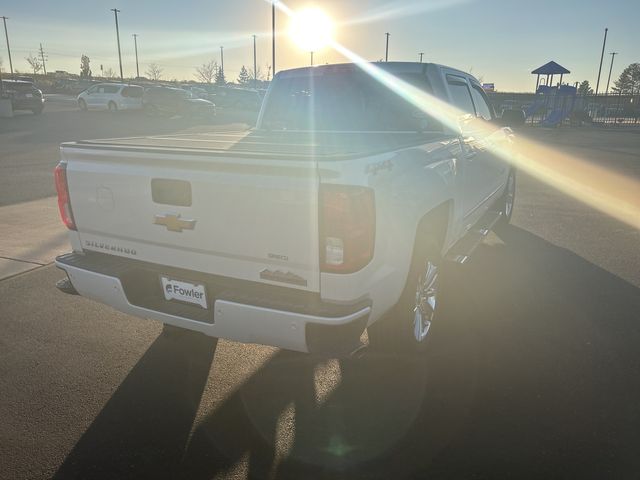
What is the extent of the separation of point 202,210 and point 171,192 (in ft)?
0.79

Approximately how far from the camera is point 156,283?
3.05 metres

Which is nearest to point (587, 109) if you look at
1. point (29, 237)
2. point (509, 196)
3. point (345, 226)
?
point (509, 196)

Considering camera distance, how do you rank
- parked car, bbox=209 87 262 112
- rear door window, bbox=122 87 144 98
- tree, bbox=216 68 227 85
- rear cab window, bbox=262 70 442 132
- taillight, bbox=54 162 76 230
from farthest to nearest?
1. tree, bbox=216 68 227 85
2. parked car, bbox=209 87 262 112
3. rear door window, bbox=122 87 144 98
4. rear cab window, bbox=262 70 442 132
5. taillight, bbox=54 162 76 230

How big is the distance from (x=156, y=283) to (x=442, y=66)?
11.0ft

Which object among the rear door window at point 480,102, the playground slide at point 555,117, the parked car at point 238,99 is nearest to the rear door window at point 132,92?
the parked car at point 238,99

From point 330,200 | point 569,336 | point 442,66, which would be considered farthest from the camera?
point 442,66

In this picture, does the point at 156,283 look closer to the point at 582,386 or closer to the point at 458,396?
the point at 458,396

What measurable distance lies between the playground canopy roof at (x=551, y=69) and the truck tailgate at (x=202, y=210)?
32.4 m

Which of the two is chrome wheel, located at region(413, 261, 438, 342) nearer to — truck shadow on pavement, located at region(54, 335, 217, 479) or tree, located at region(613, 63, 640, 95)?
truck shadow on pavement, located at region(54, 335, 217, 479)

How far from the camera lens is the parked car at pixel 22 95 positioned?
2733 cm

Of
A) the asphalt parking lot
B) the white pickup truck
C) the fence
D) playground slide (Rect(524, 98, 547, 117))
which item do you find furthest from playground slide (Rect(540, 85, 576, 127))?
the white pickup truck

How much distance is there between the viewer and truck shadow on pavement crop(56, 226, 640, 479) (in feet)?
8.61

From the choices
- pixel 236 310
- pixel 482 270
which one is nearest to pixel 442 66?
pixel 482 270

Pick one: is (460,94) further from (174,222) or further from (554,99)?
(554,99)
